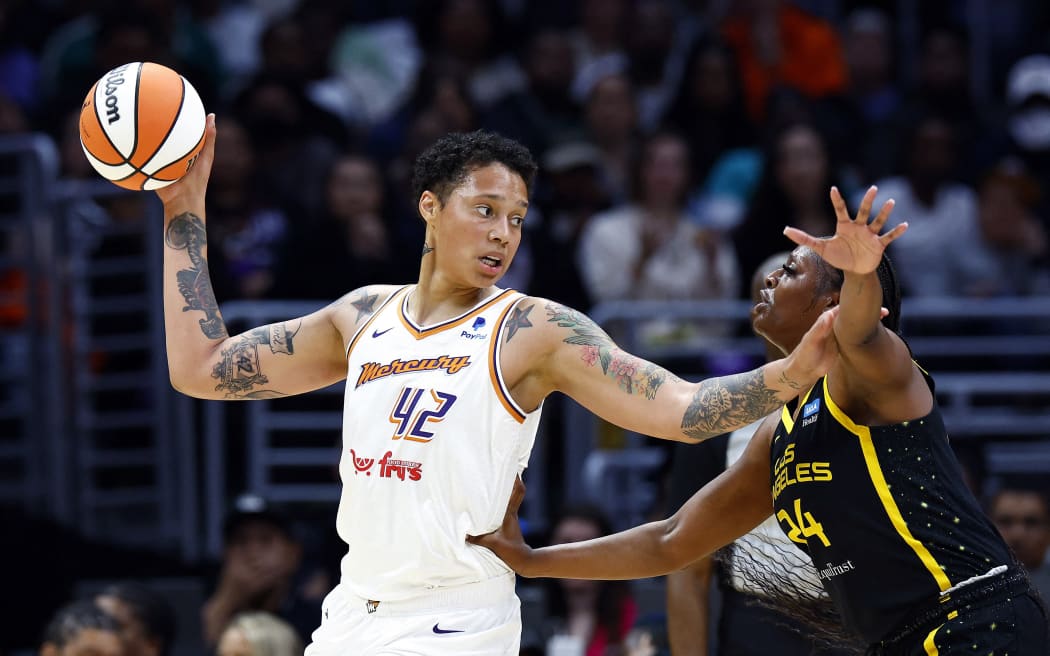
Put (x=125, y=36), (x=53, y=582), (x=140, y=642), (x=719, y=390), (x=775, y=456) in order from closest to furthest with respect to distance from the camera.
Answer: (x=719, y=390) < (x=775, y=456) < (x=140, y=642) < (x=53, y=582) < (x=125, y=36)

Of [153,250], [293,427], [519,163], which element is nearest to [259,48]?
[153,250]

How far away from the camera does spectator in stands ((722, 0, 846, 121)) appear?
11820 millimetres

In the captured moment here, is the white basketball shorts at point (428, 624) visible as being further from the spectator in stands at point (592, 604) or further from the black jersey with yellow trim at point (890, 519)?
the spectator in stands at point (592, 604)

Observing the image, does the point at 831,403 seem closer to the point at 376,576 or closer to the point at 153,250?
the point at 376,576

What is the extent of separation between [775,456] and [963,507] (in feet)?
2.23

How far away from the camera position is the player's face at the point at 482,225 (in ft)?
16.0

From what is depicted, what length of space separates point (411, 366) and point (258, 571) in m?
4.04

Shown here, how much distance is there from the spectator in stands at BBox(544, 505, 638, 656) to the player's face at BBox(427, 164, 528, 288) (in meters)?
3.20

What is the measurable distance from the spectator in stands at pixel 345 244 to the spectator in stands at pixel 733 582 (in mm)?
3921

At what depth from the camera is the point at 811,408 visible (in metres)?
4.74

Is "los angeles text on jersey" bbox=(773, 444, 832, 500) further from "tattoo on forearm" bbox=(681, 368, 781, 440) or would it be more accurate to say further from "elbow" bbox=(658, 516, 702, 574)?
"elbow" bbox=(658, 516, 702, 574)

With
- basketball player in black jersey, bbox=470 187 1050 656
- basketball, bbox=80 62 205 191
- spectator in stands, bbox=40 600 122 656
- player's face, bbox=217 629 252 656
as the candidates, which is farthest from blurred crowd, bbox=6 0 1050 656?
basketball, bbox=80 62 205 191

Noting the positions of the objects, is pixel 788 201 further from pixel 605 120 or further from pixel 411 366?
pixel 411 366

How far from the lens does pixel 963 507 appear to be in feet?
14.7
